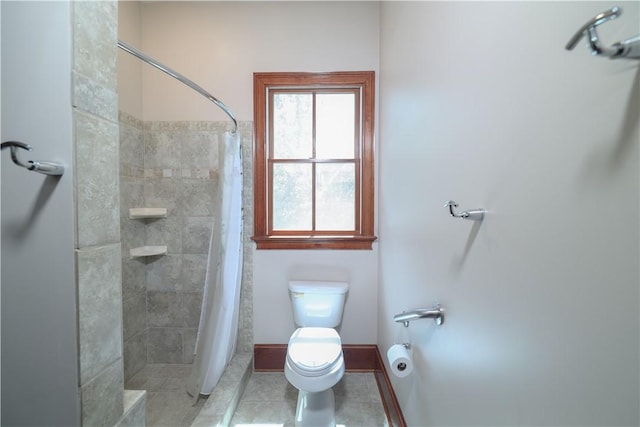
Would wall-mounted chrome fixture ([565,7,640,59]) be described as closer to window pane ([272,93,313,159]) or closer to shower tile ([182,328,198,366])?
window pane ([272,93,313,159])

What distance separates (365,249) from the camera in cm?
189

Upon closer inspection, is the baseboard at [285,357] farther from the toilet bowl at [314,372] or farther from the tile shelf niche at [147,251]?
the tile shelf niche at [147,251]

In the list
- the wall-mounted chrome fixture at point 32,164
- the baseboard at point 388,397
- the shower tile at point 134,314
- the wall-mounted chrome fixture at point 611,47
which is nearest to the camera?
the wall-mounted chrome fixture at point 611,47

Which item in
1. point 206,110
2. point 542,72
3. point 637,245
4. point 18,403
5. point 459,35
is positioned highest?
point 206,110

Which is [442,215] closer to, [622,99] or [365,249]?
[622,99]

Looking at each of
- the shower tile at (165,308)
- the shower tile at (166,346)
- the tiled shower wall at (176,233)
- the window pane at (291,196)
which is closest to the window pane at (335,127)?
the window pane at (291,196)

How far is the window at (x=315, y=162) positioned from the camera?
193 cm

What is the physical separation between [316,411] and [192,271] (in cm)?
125

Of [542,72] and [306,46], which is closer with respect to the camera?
[542,72]

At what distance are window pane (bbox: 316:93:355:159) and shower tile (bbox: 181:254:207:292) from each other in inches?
49.1

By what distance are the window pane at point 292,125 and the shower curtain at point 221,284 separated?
0.41m

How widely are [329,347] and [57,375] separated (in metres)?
1.14

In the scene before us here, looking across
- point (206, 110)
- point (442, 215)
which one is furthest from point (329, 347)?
point (206, 110)

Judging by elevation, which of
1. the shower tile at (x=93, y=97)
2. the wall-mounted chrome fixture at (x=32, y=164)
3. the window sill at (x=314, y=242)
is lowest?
the window sill at (x=314, y=242)
